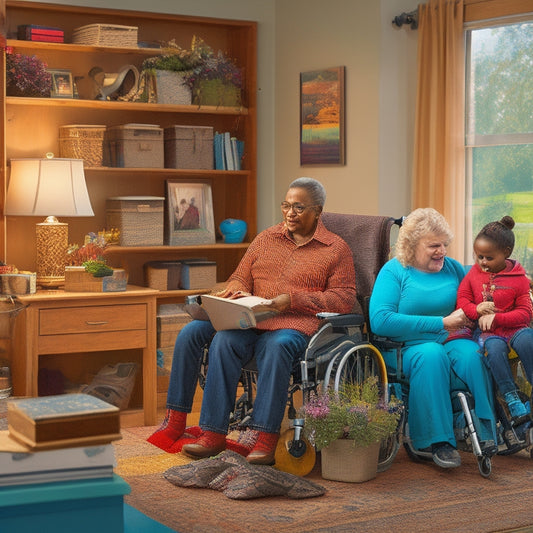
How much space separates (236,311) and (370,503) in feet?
2.97

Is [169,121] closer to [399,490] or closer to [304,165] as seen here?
[304,165]

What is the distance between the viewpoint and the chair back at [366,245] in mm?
4152

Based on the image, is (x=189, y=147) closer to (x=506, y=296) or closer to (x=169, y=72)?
(x=169, y=72)

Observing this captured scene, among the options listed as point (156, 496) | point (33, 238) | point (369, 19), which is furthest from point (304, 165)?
point (156, 496)

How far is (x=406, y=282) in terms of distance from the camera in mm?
3990

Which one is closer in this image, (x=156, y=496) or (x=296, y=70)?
(x=156, y=496)

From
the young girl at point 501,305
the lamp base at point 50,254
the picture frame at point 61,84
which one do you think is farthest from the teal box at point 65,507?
the picture frame at point 61,84

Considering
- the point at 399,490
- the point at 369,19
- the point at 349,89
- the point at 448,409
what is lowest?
the point at 399,490

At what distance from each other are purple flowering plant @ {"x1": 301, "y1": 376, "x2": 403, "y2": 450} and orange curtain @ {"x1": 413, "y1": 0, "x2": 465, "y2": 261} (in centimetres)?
156

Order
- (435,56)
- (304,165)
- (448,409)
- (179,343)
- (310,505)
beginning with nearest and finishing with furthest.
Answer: (310,505)
(448,409)
(179,343)
(435,56)
(304,165)

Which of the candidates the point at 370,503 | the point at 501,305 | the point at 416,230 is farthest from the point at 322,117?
the point at 370,503

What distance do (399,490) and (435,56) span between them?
2.37 m

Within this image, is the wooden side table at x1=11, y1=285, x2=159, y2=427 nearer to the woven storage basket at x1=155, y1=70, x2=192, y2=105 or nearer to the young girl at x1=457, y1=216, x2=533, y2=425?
the woven storage basket at x1=155, y1=70, x2=192, y2=105

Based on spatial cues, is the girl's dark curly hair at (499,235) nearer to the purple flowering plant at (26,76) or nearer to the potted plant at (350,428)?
the potted plant at (350,428)
